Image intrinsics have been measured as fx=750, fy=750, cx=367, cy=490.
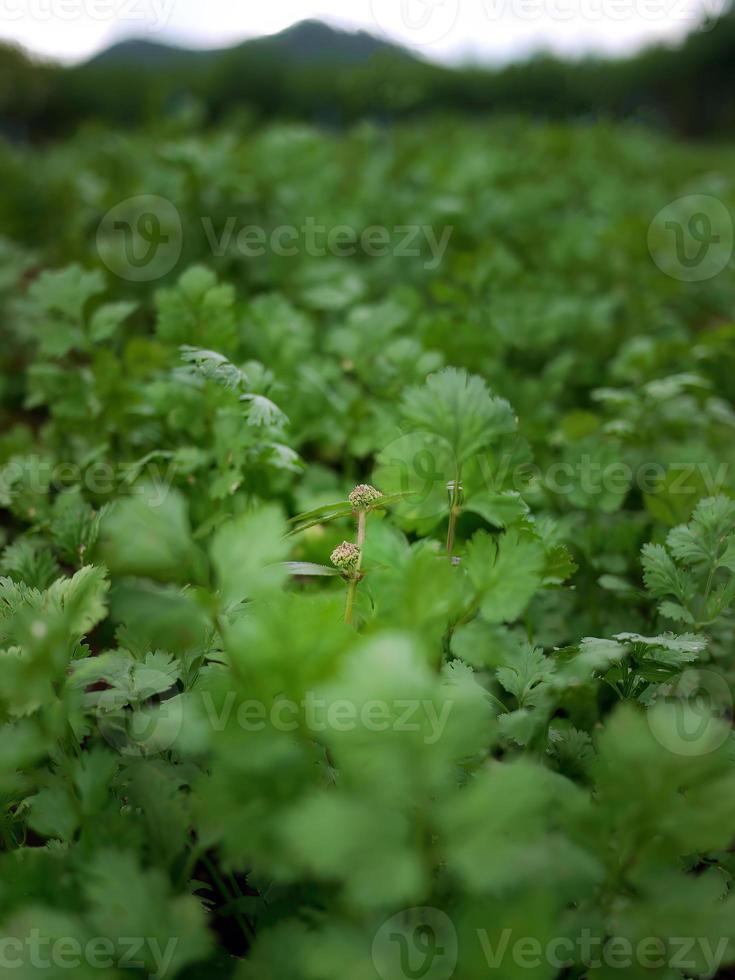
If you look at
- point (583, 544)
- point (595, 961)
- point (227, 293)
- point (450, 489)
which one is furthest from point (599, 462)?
point (595, 961)

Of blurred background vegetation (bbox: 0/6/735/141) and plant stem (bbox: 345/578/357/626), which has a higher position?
blurred background vegetation (bbox: 0/6/735/141)

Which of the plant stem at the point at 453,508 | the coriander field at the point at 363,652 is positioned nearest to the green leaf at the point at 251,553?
the coriander field at the point at 363,652

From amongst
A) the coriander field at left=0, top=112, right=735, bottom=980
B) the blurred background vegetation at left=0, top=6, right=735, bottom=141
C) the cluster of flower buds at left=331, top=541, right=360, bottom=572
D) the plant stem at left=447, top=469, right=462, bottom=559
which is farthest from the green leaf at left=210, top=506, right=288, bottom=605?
the blurred background vegetation at left=0, top=6, right=735, bottom=141

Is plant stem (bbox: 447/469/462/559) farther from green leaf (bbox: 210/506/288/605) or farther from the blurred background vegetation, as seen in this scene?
the blurred background vegetation

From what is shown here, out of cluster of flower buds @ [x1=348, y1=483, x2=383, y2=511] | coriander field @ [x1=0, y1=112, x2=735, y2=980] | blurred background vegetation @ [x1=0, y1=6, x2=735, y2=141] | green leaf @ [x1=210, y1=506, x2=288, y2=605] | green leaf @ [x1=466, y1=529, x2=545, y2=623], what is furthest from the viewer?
blurred background vegetation @ [x1=0, y1=6, x2=735, y2=141]

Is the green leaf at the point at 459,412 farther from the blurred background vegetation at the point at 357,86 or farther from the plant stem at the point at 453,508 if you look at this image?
the blurred background vegetation at the point at 357,86

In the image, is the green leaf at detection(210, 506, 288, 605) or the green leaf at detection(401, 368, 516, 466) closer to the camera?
the green leaf at detection(210, 506, 288, 605)
